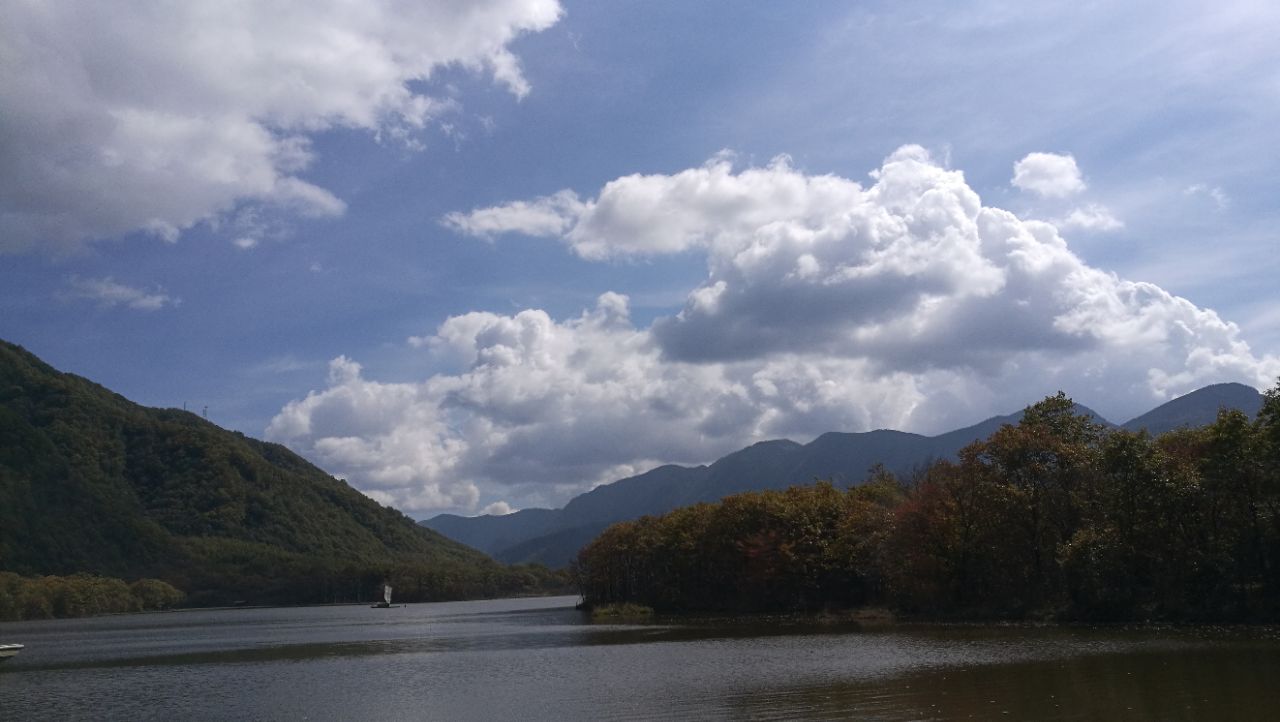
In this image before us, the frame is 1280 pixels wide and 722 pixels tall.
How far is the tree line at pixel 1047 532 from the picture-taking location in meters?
61.0

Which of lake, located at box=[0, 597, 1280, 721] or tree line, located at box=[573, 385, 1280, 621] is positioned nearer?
lake, located at box=[0, 597, 1280, 721]

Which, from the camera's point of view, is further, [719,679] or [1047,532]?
[1047,532]

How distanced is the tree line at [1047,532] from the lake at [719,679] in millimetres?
7340

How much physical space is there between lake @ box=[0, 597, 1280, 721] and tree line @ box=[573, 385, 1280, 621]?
24.1 feet

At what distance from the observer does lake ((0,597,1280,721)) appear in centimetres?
3138

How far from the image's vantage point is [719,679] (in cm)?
4244

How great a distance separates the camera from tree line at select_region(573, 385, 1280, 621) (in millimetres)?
61031

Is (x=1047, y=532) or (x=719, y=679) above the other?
(x=1047, y=532)

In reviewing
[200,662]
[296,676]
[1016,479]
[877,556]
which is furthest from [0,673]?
[1016,479]

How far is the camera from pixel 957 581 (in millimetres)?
81375

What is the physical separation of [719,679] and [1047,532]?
148ft

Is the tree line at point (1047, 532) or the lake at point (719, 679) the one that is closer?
the lake at point (719, 679)

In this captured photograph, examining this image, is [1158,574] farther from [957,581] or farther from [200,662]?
[200,662]

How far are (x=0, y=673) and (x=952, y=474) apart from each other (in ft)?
241
